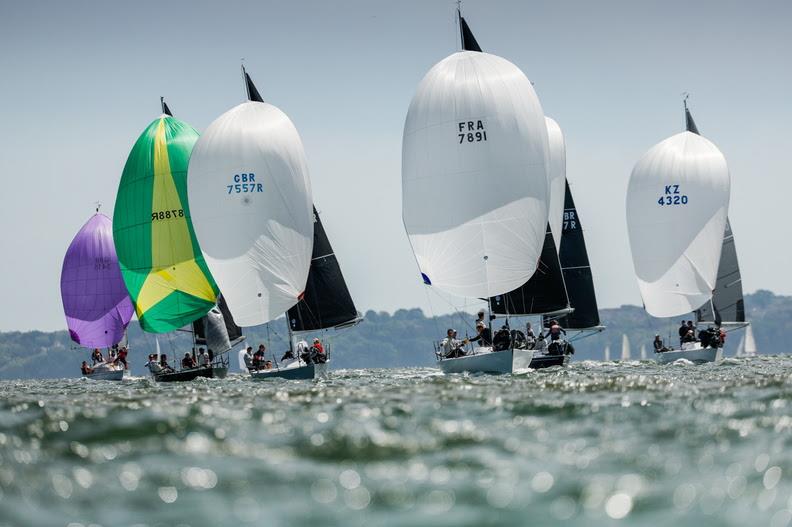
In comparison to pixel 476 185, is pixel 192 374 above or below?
→ below

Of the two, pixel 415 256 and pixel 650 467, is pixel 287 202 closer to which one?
pixel 415 256

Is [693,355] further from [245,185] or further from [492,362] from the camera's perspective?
[245,185]

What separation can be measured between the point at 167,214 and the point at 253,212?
713cm

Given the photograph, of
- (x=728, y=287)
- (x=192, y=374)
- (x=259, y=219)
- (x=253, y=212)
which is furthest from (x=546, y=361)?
(x=728, y=287)

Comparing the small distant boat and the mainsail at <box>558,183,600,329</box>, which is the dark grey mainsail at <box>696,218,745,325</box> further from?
the mainsail at <box>558,183,600,329</box>

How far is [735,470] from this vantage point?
970 centimetres

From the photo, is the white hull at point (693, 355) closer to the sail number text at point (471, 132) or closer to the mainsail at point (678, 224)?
the mainsail at point (678, 224)

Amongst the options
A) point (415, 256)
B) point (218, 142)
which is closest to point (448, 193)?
point (415, 256)

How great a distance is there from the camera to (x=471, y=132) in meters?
32.3

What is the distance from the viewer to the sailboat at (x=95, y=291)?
2126 inches

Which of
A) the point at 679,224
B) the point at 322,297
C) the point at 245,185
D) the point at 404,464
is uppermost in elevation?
the point at 245,185

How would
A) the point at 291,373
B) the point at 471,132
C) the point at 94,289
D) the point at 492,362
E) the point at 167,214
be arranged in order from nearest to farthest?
the point at 492,362
the point at 291,373
the point at 471,132
the point at 167,214
the point at 94,289

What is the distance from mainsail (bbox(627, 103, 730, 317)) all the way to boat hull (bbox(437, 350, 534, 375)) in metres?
19.6

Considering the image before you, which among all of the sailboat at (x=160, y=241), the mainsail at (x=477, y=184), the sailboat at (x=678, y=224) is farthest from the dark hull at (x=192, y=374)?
the sailboat at (x=678, y=224)
